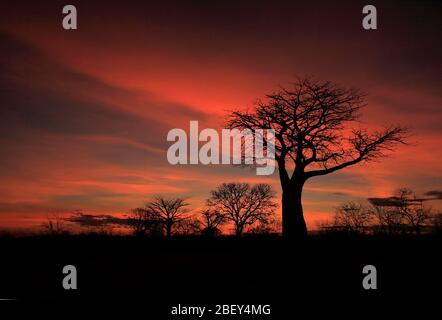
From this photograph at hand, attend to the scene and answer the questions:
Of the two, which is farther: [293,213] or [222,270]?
[293,213]

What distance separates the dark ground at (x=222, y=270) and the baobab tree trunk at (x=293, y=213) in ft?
1.89

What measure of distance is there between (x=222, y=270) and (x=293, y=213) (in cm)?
756

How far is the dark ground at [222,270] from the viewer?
7.91 metres

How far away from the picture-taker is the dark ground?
Result: 7.91 m

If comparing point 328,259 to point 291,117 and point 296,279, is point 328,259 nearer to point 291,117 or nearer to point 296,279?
point 296,279

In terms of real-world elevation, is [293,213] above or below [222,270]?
above

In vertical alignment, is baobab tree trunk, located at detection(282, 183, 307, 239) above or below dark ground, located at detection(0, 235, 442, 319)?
above

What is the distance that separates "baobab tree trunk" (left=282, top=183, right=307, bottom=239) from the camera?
17641mm

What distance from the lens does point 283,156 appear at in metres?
18.2

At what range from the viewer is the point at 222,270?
35.6ft

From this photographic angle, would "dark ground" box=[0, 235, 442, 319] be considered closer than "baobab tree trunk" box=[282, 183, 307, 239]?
Yes

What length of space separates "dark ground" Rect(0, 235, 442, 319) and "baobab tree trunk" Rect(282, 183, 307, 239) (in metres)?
0.58
